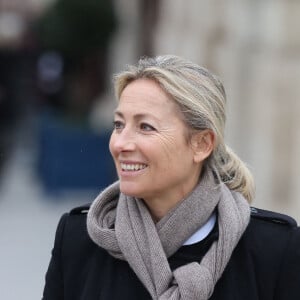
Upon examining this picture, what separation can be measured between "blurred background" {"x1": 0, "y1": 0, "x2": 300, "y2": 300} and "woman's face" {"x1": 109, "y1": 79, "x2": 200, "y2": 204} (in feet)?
11.5

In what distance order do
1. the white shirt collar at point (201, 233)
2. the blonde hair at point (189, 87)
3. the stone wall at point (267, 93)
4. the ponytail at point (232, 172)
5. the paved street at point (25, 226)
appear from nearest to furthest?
1. the blonde hair at point (189, 87)
2. the white shirt collar at point (201, 233)
3. the ponytail at point (232, 172)
4. the stone wall at point (267, 93)
5. the paved street at point (25, 226)

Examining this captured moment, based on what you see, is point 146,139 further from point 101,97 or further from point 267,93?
point 101,97

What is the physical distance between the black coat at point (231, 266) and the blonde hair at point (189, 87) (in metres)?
0.23

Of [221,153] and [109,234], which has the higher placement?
[221,153]

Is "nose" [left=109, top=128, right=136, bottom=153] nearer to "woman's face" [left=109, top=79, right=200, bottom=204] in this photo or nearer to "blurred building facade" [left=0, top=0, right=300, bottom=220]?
"woman's face" [left=109, top=79, right=200, bottom=204]

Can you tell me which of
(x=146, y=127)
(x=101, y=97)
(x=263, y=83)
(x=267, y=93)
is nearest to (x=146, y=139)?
(x=146, y=127)

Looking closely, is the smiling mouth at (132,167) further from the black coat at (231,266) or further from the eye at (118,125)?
the black coat at (231,266)

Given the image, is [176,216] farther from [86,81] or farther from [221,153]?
[86,81]

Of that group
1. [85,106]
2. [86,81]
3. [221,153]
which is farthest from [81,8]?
[221,153]

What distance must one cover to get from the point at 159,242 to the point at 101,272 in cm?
22

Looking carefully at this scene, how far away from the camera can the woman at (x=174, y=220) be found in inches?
109

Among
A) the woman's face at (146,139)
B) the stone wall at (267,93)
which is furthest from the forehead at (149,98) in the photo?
the stone wall at (267,93)

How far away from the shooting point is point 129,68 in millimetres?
2871

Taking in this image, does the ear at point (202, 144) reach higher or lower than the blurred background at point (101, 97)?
higher
